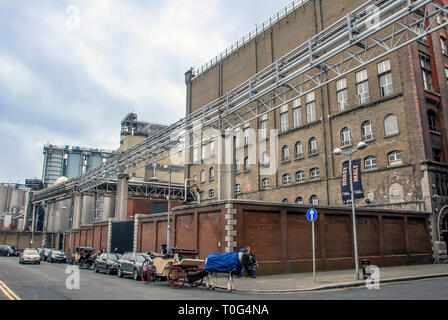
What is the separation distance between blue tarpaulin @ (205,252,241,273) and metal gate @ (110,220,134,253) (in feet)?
Result: 67.7

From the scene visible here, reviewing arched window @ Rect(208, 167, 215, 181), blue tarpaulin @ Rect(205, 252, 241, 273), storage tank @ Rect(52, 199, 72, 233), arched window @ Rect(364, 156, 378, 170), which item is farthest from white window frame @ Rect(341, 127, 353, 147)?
storage tank @ Rect(52, 199, 72, 233)

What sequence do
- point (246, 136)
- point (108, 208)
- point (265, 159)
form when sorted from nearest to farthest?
point (265, 159) < point (246, 136) < point (108, 208)

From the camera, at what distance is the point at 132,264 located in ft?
69.5

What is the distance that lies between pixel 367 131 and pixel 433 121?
17.6 feet

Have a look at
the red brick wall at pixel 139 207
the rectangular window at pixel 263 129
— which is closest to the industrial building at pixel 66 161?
the red brick wall at pixel 139 207

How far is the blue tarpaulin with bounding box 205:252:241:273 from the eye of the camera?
50.7 ft

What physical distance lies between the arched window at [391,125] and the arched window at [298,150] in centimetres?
1010

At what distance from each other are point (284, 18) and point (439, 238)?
30.0 meters

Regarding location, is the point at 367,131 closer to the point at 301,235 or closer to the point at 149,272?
the point at 301,235

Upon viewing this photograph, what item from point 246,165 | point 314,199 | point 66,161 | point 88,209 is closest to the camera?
point 314,199

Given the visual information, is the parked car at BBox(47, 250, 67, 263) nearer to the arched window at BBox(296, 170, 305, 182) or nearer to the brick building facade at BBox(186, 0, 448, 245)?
the brick building facade at BBox(186, 0, 448, 245)

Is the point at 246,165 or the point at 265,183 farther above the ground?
the point at 246,165

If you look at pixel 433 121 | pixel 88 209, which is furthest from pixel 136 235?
pixel 88 209
